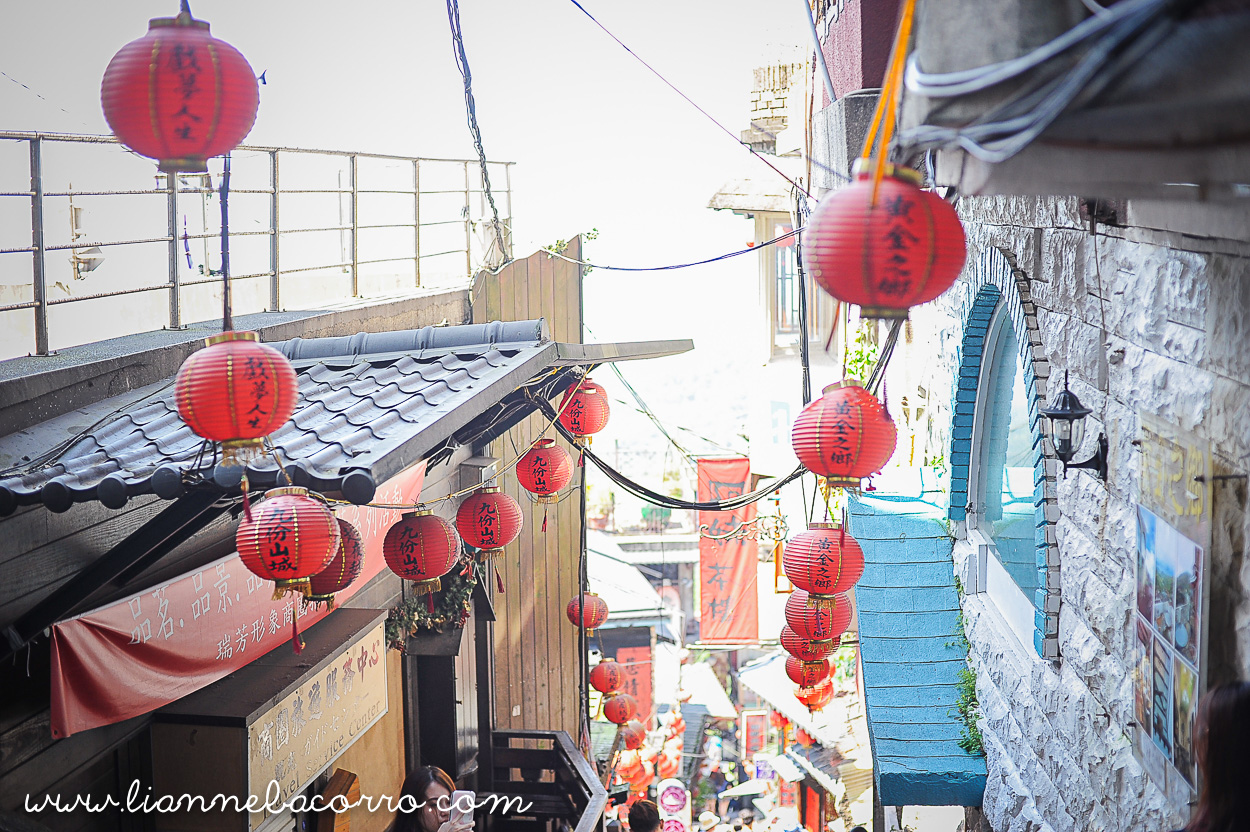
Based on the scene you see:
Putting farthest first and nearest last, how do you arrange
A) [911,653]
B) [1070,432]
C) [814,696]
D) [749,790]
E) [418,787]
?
1. [749,790]
2. [814,696]
3. [418,787]
4. [911,653]
5. [1070,432]

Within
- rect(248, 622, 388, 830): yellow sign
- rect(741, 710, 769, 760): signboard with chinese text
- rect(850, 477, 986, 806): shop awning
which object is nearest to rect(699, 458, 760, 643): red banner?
rect(741, 710, 769, 760): signboard with chinese text

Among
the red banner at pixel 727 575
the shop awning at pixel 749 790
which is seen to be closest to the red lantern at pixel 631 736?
the red banner at pixel 727 575

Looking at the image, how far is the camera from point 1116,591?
4418mm

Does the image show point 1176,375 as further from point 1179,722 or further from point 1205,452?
point 1179,722

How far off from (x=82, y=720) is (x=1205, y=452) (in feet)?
17.2

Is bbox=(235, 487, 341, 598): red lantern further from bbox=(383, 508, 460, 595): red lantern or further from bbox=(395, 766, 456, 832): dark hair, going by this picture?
bbox=(395, 766, 456, 832): dark hair

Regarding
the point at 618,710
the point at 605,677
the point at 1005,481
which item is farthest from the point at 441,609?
the point at 1005,481

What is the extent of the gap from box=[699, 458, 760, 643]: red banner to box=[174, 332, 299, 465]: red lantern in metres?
13.6

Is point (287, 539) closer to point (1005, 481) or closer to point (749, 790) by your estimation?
point (1005, 481)

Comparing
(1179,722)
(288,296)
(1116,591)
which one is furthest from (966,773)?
(288,296)

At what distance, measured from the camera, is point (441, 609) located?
10.2m

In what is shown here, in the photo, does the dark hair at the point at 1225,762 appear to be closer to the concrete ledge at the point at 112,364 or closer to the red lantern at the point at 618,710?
the concrete ledge at the point at 112,364

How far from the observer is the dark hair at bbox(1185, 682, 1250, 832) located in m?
2.66

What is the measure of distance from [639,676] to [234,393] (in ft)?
69.2
